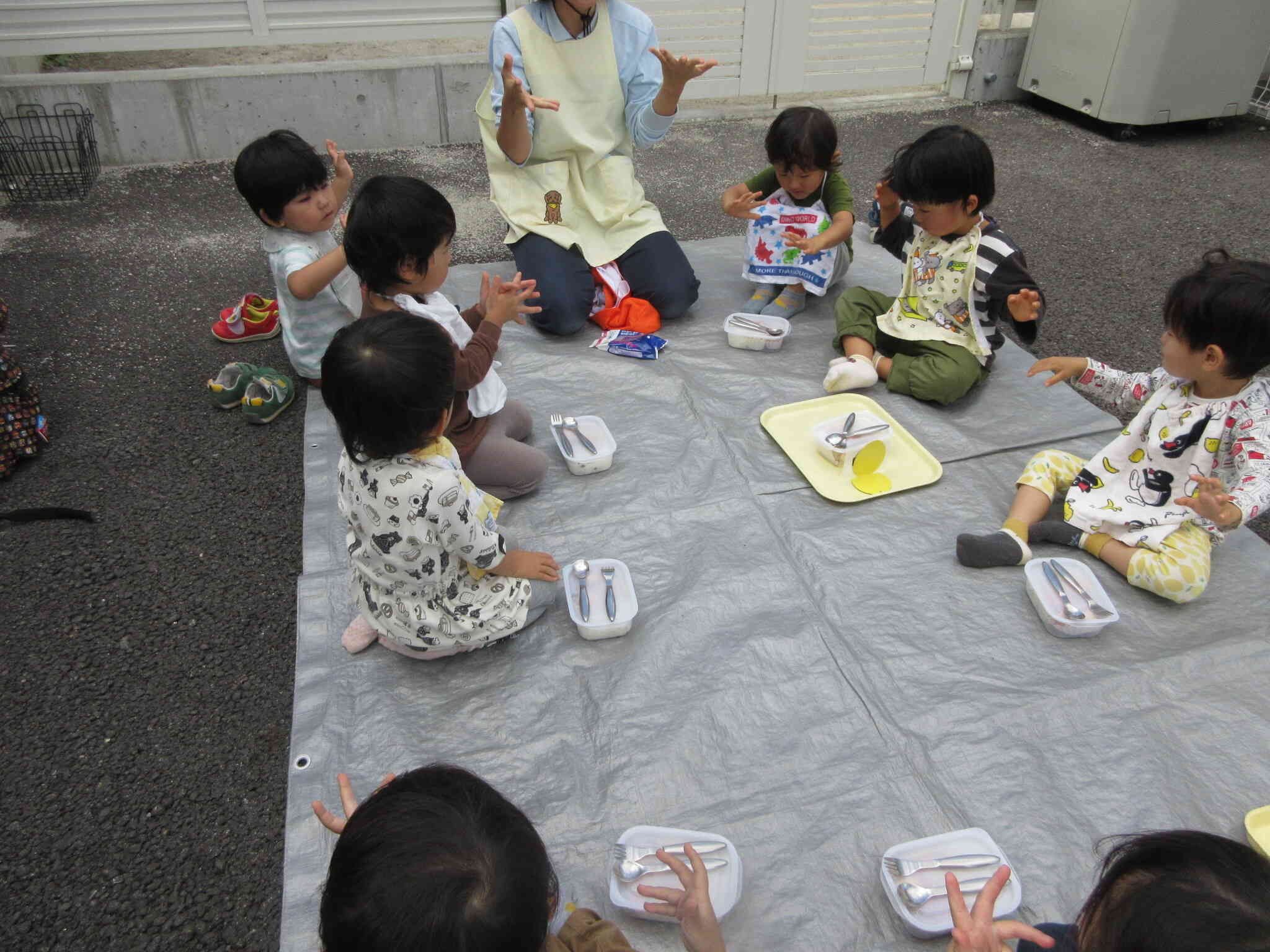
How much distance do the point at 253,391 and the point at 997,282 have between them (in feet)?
7.77

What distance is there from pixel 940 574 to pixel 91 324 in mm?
3237

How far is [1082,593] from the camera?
1911 millimetres

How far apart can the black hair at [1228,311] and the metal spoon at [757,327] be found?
1.27m

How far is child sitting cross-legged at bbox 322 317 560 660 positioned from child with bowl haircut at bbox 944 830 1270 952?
1.16 m

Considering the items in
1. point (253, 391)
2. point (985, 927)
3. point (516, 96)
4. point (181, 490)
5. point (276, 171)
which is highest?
point (516, 96)

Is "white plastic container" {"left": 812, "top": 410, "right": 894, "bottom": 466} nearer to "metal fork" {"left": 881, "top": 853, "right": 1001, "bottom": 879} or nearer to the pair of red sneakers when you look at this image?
"metal fork" {"left": 881, "top": 853, "right": 1001, "bottom": 879}

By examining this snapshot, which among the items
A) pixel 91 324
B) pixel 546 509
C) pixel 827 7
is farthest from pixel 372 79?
pixel 546 509

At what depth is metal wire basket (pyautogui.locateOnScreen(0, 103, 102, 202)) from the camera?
4293mm

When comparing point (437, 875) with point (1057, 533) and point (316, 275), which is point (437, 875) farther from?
point (316, 275)

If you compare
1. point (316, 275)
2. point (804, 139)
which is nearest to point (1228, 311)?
point (804, 139)

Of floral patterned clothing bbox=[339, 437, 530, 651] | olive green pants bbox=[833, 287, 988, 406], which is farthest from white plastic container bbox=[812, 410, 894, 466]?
floral patterned clothing bbox=[339, 437, 530, 651]

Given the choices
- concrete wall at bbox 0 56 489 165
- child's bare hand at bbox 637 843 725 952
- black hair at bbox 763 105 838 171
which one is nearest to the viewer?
child's bare hand at bbox 637 843 725 952

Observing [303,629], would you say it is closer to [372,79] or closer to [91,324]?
[91,324]

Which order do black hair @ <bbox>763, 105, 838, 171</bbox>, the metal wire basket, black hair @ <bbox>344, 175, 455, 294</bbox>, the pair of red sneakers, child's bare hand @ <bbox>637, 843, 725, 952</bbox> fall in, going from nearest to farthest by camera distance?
1. child's bare hand @ <bbox>637, 843, 725, 952</bbox>
2. black hair @ <bbox>344, 175, 455, 294</bbox>
3. black hair @ <bbox>763, 105, 838, 171</bbox>
4. the pair of red sneakers
5. the metal wire basket
